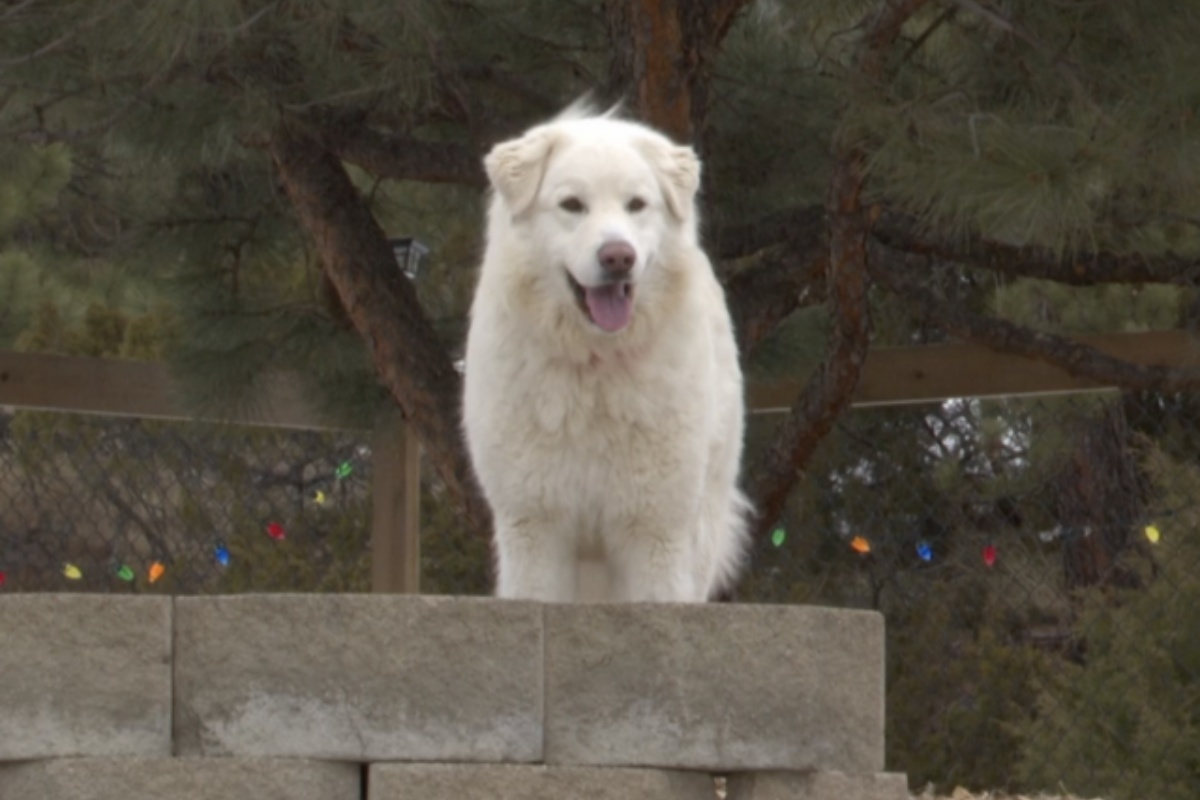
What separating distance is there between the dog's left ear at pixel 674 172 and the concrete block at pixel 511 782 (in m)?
1.34

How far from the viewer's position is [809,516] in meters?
11.6

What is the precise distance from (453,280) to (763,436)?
63.8 inches

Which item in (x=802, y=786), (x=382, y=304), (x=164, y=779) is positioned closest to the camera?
(x=164, y=779)

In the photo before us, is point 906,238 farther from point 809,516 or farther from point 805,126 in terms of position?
point 809,516

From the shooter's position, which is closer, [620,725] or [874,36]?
[620,725]

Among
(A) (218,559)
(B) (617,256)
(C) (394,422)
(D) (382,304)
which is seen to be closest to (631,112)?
(D) (382,304)

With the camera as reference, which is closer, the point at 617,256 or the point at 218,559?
the point at 617,256

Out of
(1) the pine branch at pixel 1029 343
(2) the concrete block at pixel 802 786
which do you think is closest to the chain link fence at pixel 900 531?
(1) the pine branch at pixel 1029 343

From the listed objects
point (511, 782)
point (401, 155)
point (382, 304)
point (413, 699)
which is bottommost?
point (511, 782)

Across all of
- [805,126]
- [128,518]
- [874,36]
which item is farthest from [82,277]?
[874,36]

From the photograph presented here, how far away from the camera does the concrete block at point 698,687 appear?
13.7 ft

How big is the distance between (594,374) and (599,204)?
38 centimetres

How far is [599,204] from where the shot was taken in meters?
4.73

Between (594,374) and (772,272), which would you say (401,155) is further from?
(594,374)
